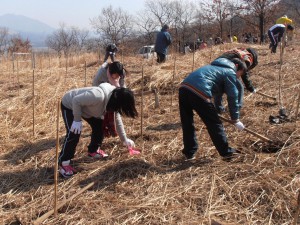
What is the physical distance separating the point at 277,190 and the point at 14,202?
2.17 metres

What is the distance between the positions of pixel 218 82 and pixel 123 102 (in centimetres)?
92

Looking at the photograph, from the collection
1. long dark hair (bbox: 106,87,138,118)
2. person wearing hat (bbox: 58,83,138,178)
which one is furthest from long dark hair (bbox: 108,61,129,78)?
long dark hair (bbox: 106,87,138,118)

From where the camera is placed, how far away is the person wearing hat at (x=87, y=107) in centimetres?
296

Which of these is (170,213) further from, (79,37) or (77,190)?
(79,37)

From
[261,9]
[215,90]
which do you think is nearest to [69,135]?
[215,90]

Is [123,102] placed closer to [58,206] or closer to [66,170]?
[66,170]

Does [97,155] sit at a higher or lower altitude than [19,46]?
lower

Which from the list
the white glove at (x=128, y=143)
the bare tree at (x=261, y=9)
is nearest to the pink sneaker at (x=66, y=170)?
the white glove at (x=128, y=143)

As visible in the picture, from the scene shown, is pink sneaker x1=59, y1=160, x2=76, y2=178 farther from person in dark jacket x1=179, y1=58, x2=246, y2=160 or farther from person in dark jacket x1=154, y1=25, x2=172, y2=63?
person in dark jacket x1=154, y1=25, x2=172, y2=63

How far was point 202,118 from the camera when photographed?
10.3 feet

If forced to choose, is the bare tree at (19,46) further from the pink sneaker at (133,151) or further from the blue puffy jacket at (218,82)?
the blue puffy jacket at (218,82)

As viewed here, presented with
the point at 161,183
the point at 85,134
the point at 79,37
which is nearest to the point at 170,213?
the point at 161,183

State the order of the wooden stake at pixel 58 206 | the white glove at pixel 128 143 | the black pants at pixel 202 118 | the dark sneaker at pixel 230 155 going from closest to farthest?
the wooden stake at pixel 58 206 < the black pants at pixel 202 118 < the dark sneaker at pixel 230 155 < the white glove at pixel 128 143

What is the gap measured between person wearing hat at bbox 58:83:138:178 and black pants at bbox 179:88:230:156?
53cm
